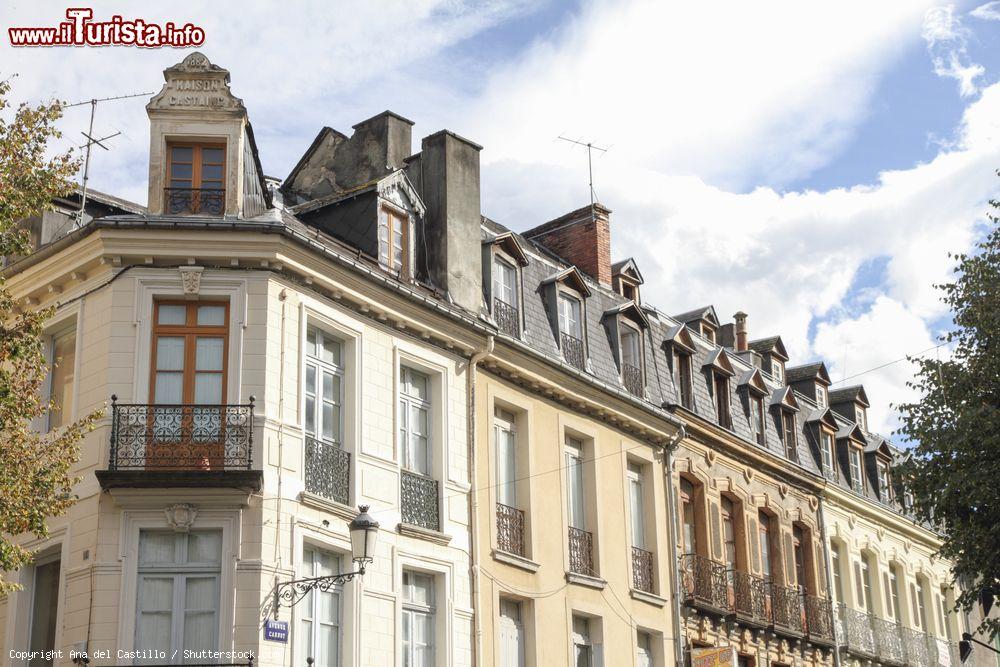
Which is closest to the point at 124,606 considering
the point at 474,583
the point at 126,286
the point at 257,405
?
the point at 257,405

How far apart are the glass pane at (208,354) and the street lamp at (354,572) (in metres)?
2.69

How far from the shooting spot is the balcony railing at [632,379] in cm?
2714

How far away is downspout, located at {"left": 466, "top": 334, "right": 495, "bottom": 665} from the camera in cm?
2169

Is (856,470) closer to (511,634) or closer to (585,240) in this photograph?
(585,240)

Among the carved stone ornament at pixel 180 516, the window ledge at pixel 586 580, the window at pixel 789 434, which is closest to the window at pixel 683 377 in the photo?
the window at pixel 789 434

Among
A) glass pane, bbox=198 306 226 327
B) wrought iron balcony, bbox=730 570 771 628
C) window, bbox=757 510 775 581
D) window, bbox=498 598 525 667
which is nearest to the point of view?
glass pane, bbox=198 306 226 327

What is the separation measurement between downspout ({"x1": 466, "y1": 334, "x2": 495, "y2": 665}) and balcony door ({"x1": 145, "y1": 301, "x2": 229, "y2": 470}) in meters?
4.66

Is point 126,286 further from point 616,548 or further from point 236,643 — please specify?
point 616,548

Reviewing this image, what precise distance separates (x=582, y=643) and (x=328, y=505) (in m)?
6.70

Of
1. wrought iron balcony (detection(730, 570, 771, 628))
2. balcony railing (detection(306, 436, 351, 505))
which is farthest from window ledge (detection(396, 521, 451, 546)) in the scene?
wrought iron balcony (detection(730, 570, 771, 628))

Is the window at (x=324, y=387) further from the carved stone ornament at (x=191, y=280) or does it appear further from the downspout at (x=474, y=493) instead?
the downspout at (x=474, y=493)

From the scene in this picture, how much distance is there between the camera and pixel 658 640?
85.5 feet

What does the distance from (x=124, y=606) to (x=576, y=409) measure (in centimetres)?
963

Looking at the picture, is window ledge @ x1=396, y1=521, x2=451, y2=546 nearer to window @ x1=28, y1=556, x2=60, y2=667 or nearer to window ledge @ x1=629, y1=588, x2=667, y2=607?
window @ x1=28, y1=556, x2=60, y2=667
